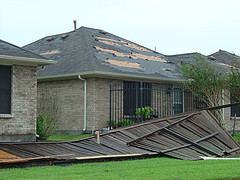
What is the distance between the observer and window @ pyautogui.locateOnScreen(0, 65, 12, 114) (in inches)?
598

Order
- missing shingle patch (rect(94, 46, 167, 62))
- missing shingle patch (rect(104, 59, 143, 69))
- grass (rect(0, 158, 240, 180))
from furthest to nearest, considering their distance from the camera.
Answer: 1. missing shingle patch (rect(94, 46, 167, 62))
2. missing shingle patch (rect(104, 59, 143, 69))
3. grass (rect(0, 158, 240, 180))

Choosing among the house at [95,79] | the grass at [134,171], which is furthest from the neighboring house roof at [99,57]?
the grass at [134,171]

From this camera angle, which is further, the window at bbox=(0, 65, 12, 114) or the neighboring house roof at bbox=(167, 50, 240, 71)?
the neighboring house roof at bbox=(167, 50, 240, 71)

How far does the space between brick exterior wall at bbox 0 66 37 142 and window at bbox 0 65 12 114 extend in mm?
151

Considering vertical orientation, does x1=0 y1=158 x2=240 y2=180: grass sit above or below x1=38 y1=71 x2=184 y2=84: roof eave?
below

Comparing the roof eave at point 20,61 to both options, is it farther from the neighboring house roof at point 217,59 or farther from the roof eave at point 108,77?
the neighboring house roof at point 217,59

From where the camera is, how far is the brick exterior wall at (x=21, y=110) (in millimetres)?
15164

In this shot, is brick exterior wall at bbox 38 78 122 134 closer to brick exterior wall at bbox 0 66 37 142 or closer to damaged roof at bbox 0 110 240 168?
brick exterior wall at bbox 0 66 37 142

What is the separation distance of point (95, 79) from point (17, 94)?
513cm

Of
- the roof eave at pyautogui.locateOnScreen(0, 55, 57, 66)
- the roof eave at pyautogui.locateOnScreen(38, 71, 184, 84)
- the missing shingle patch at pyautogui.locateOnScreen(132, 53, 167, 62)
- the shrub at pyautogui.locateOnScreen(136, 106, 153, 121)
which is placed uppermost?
the missing shingle patch at pyautogui.locateOnScreen(132, 53, 167, 62)

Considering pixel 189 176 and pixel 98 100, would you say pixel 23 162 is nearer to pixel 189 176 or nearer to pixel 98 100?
pixel 189 176

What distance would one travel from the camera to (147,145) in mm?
12969

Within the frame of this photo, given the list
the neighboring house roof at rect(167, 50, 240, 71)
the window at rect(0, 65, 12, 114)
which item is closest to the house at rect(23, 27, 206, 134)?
the neighboring house roof at rect(167, 50, 240, 71)

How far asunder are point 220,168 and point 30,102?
28.9 ft
